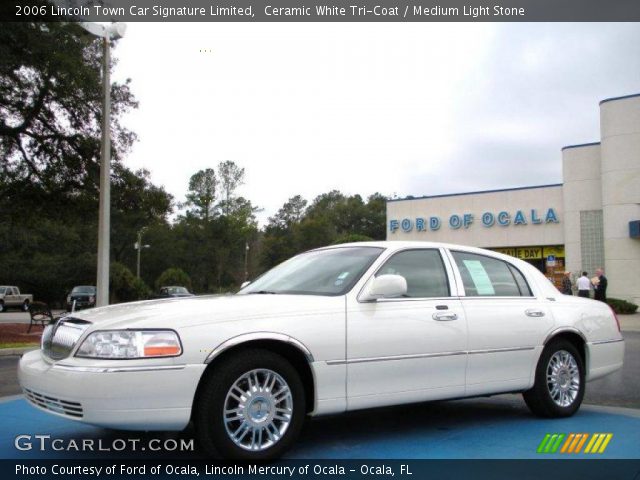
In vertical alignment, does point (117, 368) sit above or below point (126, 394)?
above

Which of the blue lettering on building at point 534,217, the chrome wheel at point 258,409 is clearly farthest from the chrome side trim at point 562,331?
the blue lettering on building at point 534,217

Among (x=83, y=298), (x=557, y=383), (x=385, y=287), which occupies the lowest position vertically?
(x=83, y=298)

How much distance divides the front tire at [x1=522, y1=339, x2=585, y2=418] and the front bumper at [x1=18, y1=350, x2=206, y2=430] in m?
3.31

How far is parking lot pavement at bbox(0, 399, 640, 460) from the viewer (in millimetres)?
4957

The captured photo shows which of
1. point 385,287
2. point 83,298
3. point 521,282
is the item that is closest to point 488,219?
point 83,298

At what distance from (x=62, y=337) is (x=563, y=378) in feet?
14.5

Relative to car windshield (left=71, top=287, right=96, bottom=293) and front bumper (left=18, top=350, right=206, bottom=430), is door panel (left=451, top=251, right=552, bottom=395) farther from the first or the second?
car windshield (left=71, top=287, right=96, bottom=293)

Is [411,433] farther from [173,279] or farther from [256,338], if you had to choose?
[173,279]

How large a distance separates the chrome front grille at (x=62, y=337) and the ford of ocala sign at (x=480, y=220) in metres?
35.2

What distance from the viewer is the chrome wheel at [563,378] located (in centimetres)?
624

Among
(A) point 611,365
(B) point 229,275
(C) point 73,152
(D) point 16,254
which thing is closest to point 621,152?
(C) point 73,152

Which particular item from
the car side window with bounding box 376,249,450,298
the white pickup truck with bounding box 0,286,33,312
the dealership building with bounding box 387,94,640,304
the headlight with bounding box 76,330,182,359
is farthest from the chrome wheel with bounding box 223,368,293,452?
the white pickup truck with bounding box 0,286,33,312

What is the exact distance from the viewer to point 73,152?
20.2 meters

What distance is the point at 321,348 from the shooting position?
4.81 meters
